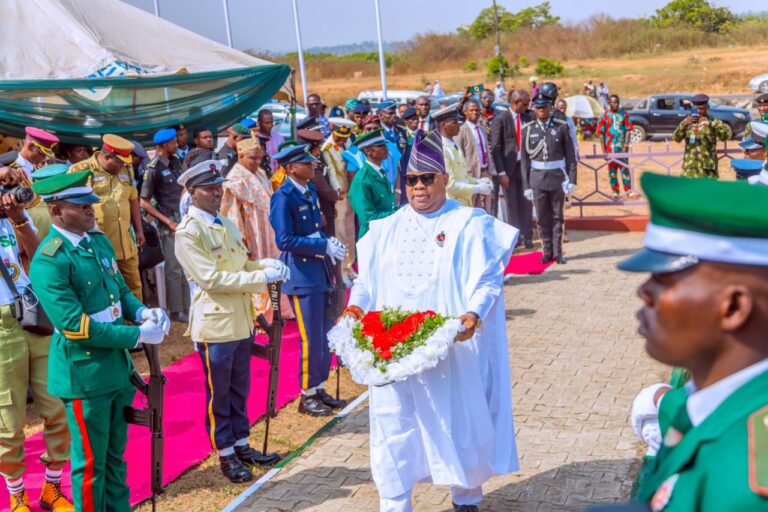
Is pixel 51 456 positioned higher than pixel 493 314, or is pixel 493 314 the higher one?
pixel 493 314

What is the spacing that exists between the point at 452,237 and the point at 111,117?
242 inches

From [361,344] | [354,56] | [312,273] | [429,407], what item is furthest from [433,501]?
[354,56]

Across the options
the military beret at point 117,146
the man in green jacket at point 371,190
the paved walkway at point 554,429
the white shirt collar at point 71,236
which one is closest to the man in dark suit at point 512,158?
the paved walkway at point 554,429

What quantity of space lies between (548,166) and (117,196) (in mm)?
6031

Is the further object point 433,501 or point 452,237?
point 433,501

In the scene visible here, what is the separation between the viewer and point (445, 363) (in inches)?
211

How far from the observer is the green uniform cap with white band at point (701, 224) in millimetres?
1993

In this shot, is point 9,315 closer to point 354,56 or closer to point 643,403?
point 643,403

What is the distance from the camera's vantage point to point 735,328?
202 cm

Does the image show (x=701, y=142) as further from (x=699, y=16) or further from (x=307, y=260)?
(x=699, y=16)

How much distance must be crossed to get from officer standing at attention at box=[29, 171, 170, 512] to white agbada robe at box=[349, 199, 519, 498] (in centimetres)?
137

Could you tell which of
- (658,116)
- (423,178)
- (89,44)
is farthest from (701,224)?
(658,116)

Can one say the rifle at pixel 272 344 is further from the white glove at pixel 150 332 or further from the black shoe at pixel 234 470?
the white glove at pixel 150 332

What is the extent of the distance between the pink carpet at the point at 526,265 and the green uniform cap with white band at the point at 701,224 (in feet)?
34.8
